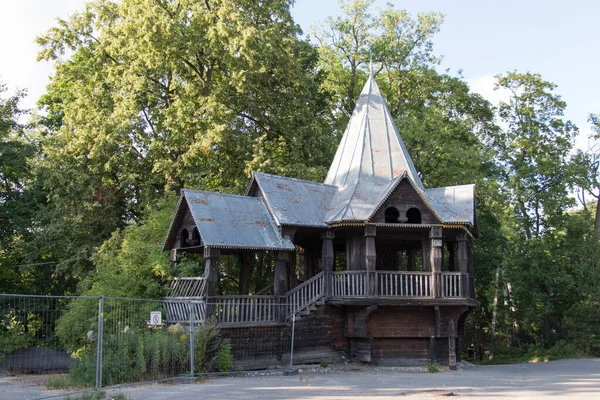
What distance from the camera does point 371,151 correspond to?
24203 mm

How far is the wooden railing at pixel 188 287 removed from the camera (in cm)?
1929

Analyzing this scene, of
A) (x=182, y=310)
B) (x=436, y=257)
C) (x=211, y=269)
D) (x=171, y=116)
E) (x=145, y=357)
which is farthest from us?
(x=171, y=116)

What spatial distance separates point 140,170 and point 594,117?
26.1 metres

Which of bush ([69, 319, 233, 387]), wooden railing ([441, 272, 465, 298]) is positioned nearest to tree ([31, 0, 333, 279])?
wooden railing ([441, 272, 465, 298])

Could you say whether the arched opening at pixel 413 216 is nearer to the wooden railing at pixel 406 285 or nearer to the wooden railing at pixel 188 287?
the wooden railing at pixel 406 285

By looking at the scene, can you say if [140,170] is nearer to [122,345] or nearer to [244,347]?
[244,347]

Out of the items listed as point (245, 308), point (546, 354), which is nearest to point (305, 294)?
point (245, 308)

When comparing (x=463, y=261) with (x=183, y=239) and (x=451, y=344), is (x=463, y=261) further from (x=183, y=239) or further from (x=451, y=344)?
(x=183, y=239)

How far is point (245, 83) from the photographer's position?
91.9 ft

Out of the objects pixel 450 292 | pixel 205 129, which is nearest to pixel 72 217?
pixel 205 129

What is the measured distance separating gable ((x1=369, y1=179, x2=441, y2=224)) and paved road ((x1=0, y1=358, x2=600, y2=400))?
196 inches

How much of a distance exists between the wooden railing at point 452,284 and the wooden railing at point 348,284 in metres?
2.61

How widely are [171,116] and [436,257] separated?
13.9 m

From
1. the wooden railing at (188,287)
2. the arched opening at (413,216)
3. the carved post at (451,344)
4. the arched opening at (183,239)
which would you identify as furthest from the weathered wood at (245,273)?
the carved post at (451,344)
